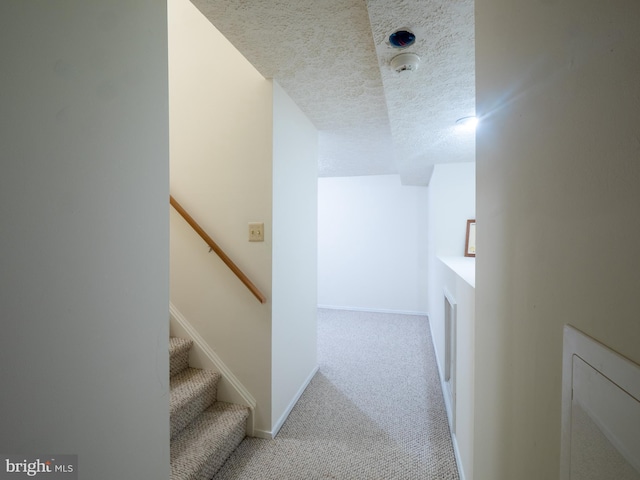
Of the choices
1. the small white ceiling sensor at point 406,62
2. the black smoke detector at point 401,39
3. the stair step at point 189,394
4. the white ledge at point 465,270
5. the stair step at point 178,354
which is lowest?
the stair step at point 189,394

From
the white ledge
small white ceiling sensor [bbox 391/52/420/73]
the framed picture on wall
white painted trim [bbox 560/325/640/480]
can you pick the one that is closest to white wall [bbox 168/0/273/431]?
small white ceiling sensor [bbox 391/52/420/73]

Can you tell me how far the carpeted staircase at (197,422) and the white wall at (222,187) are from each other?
0.15 m

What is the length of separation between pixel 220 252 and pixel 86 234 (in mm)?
1085

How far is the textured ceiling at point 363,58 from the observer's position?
1.10 meters

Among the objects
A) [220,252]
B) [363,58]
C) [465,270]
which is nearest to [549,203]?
[363,58]

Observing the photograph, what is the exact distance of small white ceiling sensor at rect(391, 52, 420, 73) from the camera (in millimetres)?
1264

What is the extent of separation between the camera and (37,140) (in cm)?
58

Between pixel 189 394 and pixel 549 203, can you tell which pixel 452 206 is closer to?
pixel 549 203

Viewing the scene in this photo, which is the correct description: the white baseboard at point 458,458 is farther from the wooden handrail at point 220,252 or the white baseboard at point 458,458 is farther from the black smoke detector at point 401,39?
the black smoke detector at point 401,39

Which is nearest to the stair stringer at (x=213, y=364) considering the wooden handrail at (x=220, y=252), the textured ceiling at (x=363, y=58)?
the wooden handrail at (x=220, y=252)

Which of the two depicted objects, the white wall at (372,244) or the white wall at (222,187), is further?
the white wall at (372,244)

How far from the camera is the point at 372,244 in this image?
4641 mm

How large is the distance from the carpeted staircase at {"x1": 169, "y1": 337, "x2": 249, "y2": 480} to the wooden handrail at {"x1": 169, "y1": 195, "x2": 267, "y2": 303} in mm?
612

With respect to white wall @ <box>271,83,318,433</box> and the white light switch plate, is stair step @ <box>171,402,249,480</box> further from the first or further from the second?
the white light switch plate
